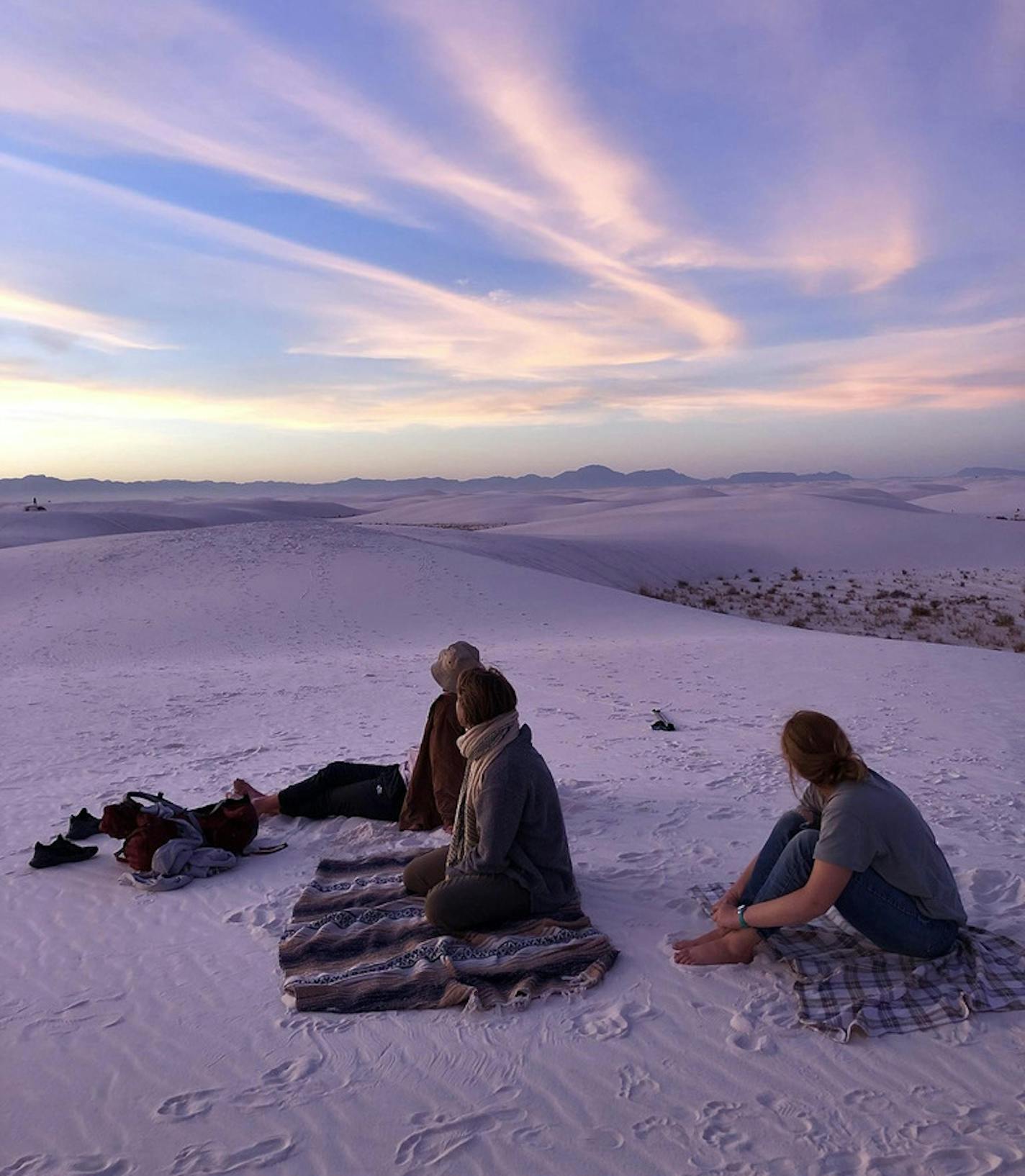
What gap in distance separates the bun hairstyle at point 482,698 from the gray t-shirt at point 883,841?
4.33 ft

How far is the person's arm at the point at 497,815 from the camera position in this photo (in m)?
3.93

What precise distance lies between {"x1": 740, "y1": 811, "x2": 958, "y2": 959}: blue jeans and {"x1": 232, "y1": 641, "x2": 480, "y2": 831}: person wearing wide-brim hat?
1.88 metres

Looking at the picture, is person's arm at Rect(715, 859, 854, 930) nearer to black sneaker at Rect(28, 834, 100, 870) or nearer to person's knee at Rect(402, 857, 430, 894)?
person's knee at Rect(402, 857, 430, 894)

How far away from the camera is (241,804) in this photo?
5.40 metres

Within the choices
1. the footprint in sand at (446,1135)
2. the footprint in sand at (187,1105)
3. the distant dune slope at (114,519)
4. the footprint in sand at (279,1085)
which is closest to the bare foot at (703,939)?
the footprint in sand at (446,1135)

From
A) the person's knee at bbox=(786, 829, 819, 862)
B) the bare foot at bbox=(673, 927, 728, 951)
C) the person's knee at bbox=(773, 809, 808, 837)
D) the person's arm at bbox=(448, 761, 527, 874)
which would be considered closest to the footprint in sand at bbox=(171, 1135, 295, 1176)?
the person's arm at bbox=(448, 761, 527, 874)

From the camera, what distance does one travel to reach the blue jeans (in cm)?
352

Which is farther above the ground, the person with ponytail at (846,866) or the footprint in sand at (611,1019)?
the person with ponytail at (846,866)

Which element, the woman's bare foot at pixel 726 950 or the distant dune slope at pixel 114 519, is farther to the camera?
the distant dune slope at pixel 114 519

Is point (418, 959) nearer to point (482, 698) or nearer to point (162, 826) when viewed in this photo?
point (482, 698)

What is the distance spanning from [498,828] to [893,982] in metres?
1.63

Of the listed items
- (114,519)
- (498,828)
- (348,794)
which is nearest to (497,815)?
(498,828)

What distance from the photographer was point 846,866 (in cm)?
338

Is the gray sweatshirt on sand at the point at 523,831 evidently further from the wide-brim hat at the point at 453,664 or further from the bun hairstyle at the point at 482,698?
the wide-brim hat at the point at 453,664
